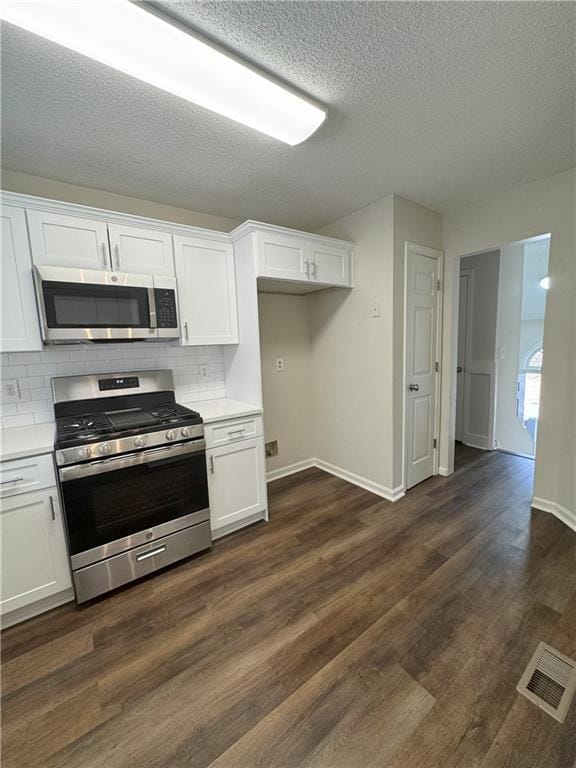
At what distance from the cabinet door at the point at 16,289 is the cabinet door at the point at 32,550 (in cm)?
86

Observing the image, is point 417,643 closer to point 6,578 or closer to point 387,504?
point 387,504

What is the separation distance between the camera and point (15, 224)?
1.73 m

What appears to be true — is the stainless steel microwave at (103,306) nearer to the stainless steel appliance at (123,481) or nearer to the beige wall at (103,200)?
the stainless steel appliance at (123,481)

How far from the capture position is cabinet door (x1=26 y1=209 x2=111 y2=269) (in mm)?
1797

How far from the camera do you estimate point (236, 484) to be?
235cm

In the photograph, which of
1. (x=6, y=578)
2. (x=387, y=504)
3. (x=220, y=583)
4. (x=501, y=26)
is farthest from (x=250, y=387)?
(x=501, y=26)

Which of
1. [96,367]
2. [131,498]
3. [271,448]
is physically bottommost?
[271,448]

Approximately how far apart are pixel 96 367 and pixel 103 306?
0.51m

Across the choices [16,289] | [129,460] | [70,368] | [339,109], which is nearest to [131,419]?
[129,460]

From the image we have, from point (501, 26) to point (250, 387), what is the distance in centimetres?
221

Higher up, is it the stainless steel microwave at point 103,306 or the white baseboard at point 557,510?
the stainless steel microwave at point 103,306

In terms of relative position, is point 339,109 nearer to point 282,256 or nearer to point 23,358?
point 282,256

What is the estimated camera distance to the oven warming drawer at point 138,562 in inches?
68.6

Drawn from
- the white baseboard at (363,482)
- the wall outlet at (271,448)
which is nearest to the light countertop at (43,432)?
the wall outlet at (271,448)
